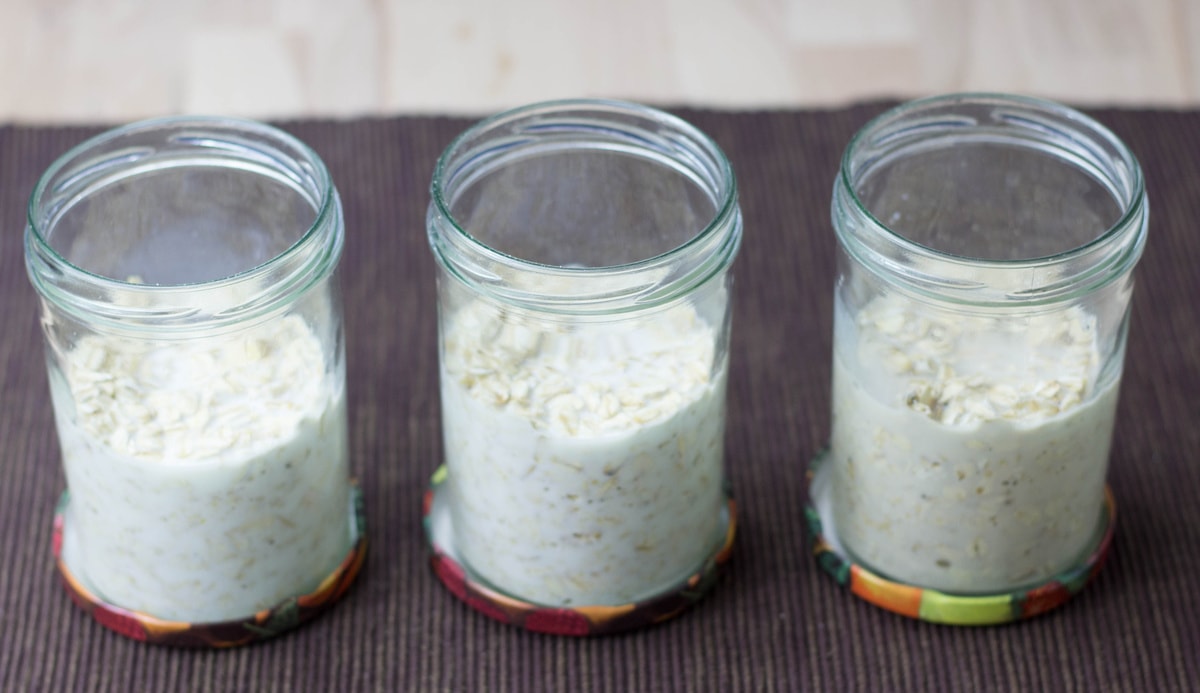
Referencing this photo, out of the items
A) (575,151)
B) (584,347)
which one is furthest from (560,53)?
(584,347)

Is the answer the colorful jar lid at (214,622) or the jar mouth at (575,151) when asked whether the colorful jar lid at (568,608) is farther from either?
the jar mouth at (575,151)

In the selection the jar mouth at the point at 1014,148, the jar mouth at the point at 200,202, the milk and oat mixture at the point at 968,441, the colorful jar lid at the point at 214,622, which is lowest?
the colorful jar lid at the point at 214,622

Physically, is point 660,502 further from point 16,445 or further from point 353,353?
point 16,445

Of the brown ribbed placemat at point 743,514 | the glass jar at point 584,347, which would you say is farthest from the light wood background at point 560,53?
the glass jar at point 584,347

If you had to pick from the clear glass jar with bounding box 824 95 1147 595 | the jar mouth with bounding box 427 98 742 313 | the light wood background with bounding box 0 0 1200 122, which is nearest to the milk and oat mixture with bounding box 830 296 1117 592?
the clear glass jar with bounding box 824 95 1147 595

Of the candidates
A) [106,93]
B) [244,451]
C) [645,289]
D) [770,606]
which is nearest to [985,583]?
[770,606]

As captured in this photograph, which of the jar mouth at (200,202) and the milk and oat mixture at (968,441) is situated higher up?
the jar mouth at (200,202)
